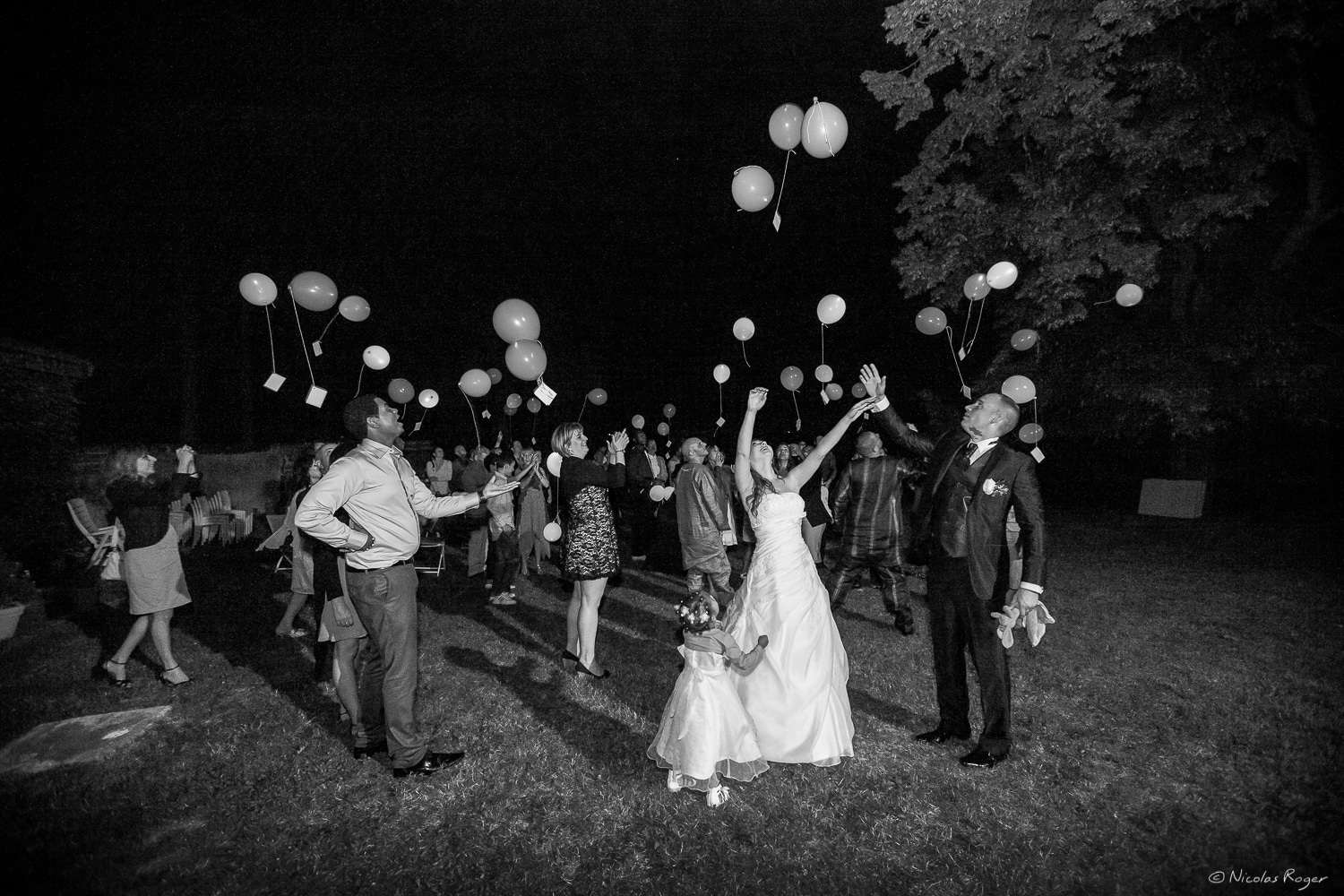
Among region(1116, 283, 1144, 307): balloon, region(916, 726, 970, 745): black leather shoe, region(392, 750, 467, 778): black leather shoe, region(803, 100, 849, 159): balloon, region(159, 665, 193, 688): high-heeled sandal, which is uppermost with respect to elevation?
region(803, 100, 849, 159): balloon

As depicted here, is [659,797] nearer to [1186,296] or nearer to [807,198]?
[1186,296]

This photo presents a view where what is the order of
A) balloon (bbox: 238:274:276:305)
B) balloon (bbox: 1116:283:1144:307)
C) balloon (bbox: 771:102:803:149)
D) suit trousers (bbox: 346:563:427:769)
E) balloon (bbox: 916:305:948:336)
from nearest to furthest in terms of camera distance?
suit trousers (bbox: 346:563:427:769)
balloon (bbox: 771:102:803:149)
balloon (bbox: 238:274:276:305)
balloon (bbox: 916:305:948:336)
balloon (bbox: 1116:283:1144:307)

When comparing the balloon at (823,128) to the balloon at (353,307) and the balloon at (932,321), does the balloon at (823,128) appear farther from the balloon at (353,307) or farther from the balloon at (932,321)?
the balloon at (353,307)

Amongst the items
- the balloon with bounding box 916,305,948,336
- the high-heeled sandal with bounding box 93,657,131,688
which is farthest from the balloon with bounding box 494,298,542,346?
the balloon with bounding box 916,305,948,336

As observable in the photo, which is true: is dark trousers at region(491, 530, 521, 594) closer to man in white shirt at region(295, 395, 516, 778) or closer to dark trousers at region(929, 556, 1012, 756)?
man in white shirt at region(295, 395, 516, 778)

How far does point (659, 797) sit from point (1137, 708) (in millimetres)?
3555

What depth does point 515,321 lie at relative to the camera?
247 inches

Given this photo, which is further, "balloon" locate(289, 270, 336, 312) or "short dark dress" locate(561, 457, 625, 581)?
"balloon" locate(289, 270, 336, 312)

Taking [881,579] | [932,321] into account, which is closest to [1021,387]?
[932,321]

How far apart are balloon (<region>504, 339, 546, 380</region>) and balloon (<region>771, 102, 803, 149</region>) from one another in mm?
3574

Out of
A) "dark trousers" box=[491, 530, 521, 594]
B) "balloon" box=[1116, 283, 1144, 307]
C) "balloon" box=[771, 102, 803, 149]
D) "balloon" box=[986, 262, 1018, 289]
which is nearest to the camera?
"balloon" box=[771, 102, 803, 149]

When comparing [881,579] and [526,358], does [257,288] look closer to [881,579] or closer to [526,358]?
[526,358]

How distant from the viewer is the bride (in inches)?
135

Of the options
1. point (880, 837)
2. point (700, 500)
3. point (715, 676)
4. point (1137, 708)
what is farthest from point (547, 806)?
point (1137, 708)
